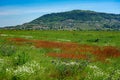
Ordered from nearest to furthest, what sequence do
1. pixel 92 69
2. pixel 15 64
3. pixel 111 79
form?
pixel 111 79 → pixel 92 69 → pixel 15 64

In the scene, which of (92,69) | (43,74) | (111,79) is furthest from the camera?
(92,69)

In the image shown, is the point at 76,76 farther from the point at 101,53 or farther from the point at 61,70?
the point at 101,53

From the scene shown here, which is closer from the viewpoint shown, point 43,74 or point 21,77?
point 21,77

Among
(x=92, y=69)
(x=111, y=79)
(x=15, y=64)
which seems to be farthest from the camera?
(x=15, y=64)

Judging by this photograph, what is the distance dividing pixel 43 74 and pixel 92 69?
3.19m

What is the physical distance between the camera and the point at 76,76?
1464 cm

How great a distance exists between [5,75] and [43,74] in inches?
87.5

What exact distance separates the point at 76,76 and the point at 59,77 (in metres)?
0.97

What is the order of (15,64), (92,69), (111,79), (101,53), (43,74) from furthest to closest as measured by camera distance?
(101,53) < (15,64) < (92,69) < (43,74) < (111,79)

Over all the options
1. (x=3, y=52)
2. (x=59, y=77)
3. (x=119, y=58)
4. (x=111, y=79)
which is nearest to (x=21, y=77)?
(x=59, y=77)

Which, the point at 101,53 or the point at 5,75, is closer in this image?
the point at 5,75

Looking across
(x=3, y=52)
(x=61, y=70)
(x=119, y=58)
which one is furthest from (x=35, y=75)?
(x=119, y=58)

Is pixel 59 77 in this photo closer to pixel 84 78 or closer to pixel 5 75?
pixel 84 78

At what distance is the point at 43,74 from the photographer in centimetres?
1487
